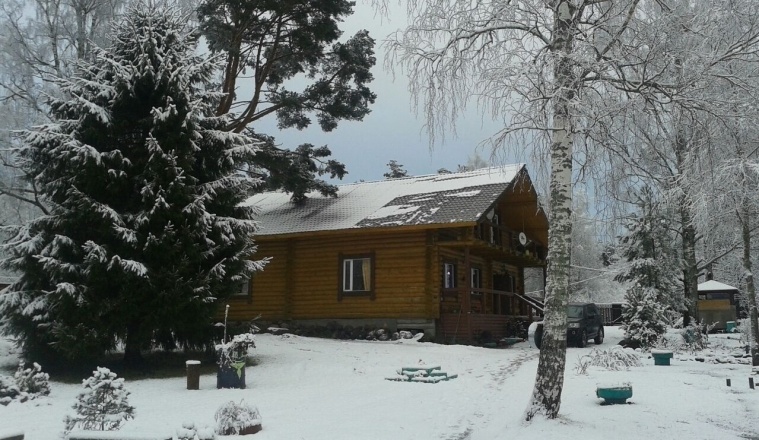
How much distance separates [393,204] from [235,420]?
52.2 ft

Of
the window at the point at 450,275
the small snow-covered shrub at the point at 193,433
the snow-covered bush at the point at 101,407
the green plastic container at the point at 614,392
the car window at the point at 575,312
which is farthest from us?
the car window at the point at 575,312

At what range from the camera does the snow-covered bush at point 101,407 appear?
715cm

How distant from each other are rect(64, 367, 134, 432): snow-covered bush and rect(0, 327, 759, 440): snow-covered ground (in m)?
0.24

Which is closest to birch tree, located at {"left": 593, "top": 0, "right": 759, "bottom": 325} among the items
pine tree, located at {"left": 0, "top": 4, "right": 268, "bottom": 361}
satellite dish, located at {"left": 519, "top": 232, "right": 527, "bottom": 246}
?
pine tree, located at {"left": 0, "top": 4, "right": 268, "bottom": 361}

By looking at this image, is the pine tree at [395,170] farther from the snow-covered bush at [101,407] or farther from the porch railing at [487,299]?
the snow-covered bush at [101,407]

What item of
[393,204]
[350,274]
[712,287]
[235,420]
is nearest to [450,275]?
[393,204]

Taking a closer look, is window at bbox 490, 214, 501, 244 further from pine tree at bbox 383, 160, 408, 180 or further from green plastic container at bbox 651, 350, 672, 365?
pine tree at bbox 383, 160, 408, 180

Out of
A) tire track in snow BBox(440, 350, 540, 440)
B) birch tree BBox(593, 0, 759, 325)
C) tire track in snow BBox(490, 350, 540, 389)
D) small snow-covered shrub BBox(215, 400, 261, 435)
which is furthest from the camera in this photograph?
tire track in snow BBox(490, 350, 540, 389)

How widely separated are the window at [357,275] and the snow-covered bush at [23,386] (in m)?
11.9

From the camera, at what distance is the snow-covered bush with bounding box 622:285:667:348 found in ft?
65.4

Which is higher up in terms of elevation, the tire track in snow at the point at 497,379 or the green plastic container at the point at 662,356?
the green plastic container at the point at 662,356

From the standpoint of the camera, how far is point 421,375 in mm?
12586

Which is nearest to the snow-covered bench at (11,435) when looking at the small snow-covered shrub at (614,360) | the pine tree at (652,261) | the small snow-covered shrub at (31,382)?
the small snow-covered shrub at (31,382)

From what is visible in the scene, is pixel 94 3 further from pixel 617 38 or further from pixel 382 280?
pixel 617 38
